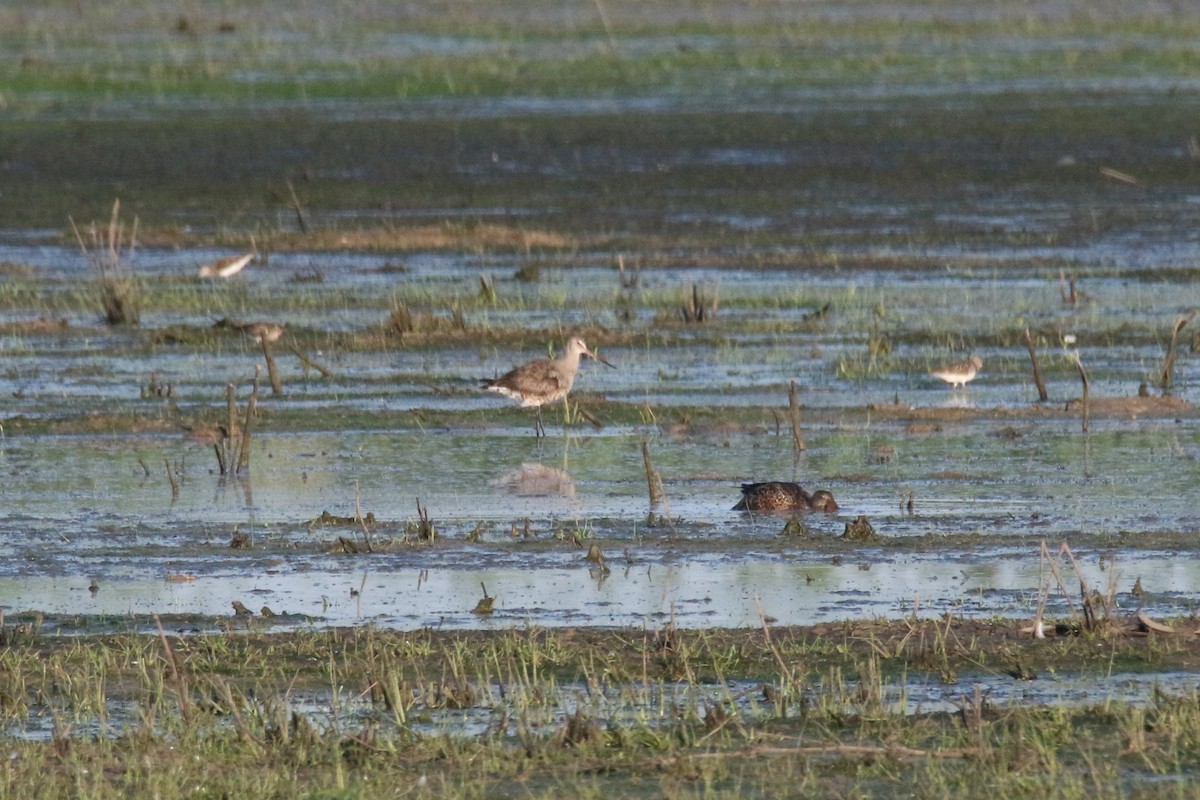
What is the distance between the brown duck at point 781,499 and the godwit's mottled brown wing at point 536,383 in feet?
9.40

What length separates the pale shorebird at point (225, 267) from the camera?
19781mm

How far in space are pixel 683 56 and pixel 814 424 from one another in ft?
79.3

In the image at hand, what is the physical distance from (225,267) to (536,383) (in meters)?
6.64

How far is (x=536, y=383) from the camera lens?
13805mm

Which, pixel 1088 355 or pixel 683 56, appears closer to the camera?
pixel 1088 355

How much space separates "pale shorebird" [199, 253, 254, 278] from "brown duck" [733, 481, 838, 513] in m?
9.47

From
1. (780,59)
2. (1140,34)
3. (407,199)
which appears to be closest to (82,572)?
(407,199)

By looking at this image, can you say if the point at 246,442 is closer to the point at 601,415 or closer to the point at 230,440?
the point at 230,440

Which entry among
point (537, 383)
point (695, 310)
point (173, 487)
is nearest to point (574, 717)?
point (173, 487)

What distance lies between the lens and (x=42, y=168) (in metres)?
26.9

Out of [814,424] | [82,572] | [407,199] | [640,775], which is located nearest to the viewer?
[640,775]

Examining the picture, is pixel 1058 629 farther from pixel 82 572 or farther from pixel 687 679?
pixel 82 572

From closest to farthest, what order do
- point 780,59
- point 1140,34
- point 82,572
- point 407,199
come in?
point 82,572, point 407,199, point 780,59, point 1140,34

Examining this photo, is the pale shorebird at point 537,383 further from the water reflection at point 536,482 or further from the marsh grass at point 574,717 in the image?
the marsh grass at point 574,717
